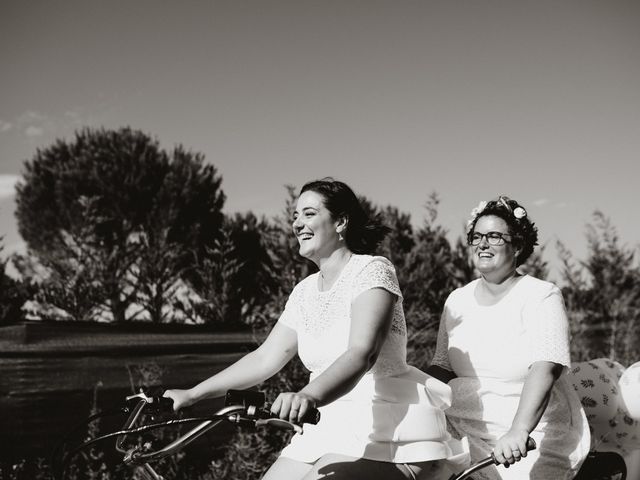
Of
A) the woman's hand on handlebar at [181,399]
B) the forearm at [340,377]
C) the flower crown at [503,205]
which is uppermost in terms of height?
the flower crown at [503,205]

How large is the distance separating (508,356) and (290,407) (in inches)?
58.1

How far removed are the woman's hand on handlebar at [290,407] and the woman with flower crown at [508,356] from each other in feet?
3.74

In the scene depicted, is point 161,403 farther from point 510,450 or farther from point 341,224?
point 510,450

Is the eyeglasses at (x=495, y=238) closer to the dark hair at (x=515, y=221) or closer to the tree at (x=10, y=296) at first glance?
the dark hair at (x=515, y=221)

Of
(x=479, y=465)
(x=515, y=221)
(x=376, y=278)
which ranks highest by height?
(x=515, y=221)

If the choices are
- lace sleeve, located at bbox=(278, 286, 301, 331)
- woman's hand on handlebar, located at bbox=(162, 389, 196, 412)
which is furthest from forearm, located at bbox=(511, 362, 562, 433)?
woman's hand on handlebar, located at bbox=(162, 389, 196, 412)

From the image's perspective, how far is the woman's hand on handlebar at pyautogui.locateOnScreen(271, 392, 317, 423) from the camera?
1.55 m

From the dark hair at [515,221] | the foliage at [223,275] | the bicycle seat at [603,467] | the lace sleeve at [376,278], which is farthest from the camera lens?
the foliage at [223,275]

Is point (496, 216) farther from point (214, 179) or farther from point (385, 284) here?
point (214, 179)

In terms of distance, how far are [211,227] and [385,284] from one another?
16.7 meters

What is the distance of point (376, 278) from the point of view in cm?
212

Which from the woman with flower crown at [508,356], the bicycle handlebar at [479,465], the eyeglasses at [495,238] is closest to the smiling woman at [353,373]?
the bicycle handlebar at [479,465]

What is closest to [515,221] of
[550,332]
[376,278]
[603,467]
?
[550,332]

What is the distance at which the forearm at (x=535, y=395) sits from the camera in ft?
7.55
